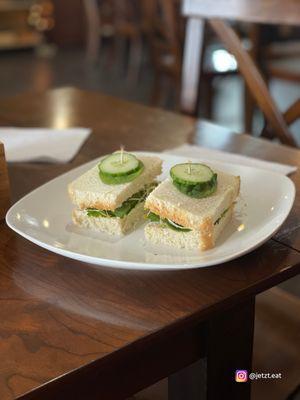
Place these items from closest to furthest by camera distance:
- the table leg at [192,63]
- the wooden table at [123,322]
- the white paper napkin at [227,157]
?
the wooden table at [123,322], the white paper napkin at [227,157], the table leg at [192,63]

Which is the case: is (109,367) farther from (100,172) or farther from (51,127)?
(51,127)

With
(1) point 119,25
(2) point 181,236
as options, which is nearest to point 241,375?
(2) point 181,236

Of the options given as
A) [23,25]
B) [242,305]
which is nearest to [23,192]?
[242,305]

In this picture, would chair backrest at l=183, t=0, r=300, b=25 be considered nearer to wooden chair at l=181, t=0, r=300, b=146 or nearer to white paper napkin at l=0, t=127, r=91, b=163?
wooden chair at l=181, t=0, r=300, b=146

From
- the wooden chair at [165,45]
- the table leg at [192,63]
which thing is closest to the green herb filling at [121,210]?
the table leg at [192,63]

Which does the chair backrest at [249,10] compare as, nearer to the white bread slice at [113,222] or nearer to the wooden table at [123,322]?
the wooden table at [123,322]

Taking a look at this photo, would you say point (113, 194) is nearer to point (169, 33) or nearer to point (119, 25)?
point (169, 33)
